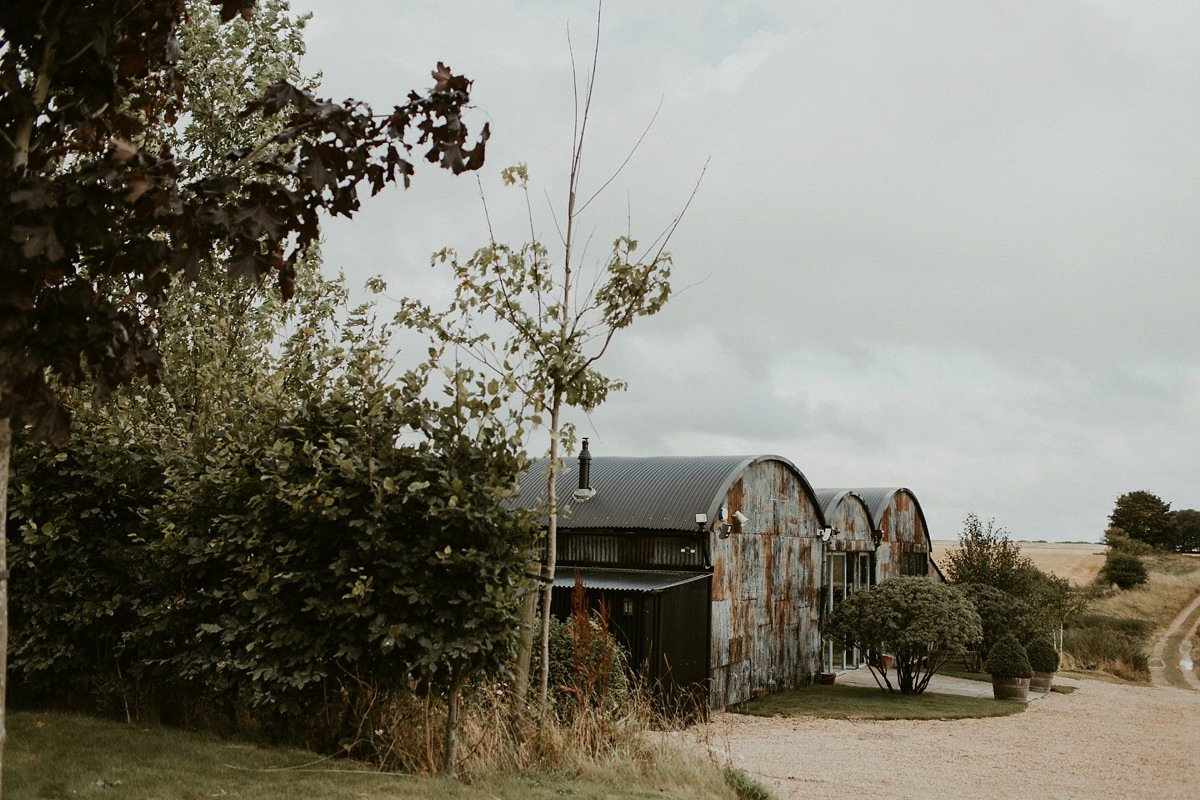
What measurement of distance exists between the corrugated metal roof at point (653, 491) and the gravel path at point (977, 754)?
3.31 m

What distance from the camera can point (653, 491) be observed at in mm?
16484

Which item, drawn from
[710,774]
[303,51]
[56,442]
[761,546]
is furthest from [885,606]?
[56,442]

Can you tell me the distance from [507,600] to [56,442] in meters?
2.86

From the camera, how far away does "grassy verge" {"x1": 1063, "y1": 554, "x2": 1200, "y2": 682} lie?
960 inches

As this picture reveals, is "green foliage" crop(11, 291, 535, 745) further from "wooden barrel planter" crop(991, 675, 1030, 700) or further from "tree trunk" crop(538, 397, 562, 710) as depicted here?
"wooden barrel planter" crop(991, 675, 1030, 700)

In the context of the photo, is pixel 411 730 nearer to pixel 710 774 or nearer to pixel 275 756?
pixel 275 756

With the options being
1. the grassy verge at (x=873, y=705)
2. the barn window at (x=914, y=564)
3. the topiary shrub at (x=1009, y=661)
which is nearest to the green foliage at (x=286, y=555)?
the grassy verge at (x=873, y=705)

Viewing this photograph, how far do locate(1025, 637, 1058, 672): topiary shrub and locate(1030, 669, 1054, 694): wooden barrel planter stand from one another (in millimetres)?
117

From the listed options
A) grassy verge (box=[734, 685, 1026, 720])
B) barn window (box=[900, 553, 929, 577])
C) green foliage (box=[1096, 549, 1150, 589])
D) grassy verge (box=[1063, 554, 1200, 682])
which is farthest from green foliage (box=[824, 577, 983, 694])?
green foliage (box=[1096, 549, 1150, 589])

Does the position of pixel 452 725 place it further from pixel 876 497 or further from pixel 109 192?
pixel 876 497

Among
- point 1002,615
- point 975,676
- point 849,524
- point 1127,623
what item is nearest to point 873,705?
point 1002,615

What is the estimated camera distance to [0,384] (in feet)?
13.3

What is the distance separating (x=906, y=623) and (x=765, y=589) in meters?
2.47

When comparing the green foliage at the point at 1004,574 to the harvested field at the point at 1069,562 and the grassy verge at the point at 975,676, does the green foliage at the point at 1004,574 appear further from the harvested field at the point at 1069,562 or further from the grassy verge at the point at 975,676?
the harvested field at the point at 1069,562
